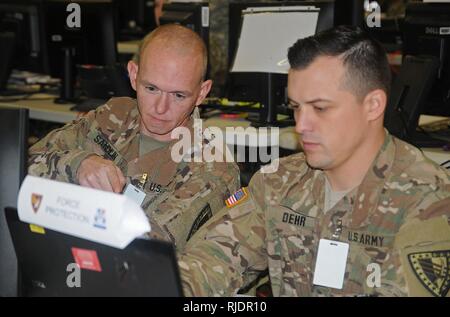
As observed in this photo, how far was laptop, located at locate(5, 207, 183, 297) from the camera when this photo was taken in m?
1.31

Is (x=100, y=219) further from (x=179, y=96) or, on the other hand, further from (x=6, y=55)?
(x=6, y=55)

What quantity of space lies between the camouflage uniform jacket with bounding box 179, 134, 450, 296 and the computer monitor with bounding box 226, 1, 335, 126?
5.72 ft

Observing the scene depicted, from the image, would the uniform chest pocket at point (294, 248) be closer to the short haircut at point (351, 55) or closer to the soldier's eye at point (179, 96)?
the short haircut at point (351, 55)

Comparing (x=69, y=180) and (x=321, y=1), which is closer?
(x=69, y=180)

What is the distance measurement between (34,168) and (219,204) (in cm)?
56

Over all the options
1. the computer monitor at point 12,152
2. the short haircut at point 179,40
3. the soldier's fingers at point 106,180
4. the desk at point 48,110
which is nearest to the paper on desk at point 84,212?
the computer monitor at point 12,152

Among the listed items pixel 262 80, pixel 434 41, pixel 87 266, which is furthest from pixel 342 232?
pixel 262 80

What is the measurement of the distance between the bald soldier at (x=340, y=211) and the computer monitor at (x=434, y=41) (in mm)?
1676

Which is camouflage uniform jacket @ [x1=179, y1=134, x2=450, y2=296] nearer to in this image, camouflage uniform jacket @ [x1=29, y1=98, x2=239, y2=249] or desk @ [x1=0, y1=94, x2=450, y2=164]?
camouflage uniform jacket @ [x1=29, y1=98, x2=239, y2=249]

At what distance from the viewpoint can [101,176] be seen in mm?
2004

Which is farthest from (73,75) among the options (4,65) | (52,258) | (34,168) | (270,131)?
(52,258)

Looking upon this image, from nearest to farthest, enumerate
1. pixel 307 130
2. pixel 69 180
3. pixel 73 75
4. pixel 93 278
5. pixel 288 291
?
pixel 93 278 → pixel 307 130 → pixel 288 291 → pixel 69 180 → pixel 73 75

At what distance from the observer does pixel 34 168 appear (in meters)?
2.33
